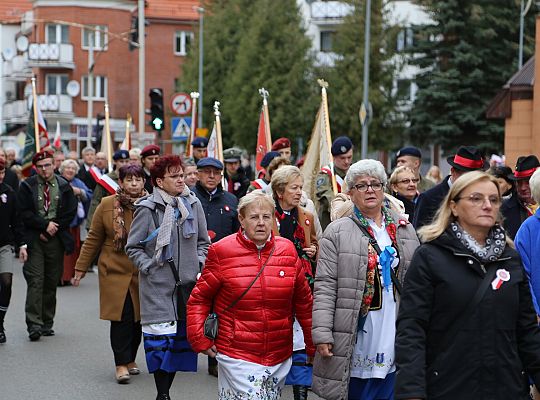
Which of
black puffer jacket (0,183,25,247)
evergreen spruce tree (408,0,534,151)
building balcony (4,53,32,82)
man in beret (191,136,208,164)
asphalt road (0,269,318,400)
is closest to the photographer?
asphalt road (0,269,318,400)

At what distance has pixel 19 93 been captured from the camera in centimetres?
8475

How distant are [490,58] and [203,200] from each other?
3434cm

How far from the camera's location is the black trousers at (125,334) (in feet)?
34.2

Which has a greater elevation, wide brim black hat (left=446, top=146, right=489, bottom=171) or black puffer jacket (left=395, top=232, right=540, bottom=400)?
wide brim black hat (left=446, top=146, right=489, bottom=171)

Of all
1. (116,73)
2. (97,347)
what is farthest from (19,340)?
(116,73)

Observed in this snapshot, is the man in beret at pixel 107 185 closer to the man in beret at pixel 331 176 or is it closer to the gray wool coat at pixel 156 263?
the man in beret at pixel 331 176

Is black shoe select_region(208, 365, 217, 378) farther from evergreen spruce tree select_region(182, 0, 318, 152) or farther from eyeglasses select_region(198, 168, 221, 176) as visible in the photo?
evergreen spruce tree select_region(182, 0, 318, 152)

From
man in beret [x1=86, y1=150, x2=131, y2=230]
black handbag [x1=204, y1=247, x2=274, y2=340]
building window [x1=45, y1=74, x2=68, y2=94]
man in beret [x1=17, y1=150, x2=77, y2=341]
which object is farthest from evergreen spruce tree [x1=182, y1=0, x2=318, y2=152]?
black handbag [x1=204, y1=247, x2=274, y2=340]

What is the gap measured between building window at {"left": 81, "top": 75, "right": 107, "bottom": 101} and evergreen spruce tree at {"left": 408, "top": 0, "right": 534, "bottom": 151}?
30.0 m

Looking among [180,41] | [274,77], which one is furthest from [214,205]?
[180,41]

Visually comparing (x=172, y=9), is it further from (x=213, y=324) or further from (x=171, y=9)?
(x=213, y=324)

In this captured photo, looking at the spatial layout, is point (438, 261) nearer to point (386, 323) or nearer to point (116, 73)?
point (386, 323)

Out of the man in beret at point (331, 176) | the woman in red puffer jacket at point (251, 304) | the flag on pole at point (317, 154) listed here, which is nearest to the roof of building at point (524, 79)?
the flag on pole at point (317, 154)

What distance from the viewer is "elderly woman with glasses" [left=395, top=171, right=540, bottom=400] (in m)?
5.43
